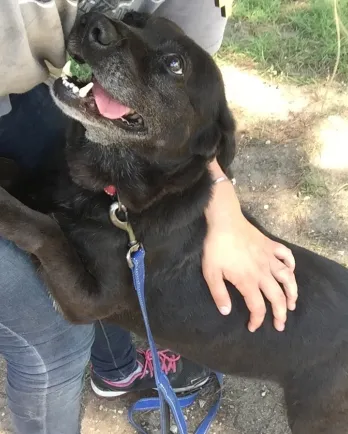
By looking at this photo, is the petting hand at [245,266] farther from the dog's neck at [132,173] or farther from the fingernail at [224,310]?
the dog's neck at [132,173]

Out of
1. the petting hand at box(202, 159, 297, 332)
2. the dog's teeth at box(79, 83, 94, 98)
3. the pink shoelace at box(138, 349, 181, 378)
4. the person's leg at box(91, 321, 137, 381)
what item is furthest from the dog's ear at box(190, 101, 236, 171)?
the pink shoelace at box(138, 349, 181, 378)

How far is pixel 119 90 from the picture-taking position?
1.96 meters

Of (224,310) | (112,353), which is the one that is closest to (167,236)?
(224,310)

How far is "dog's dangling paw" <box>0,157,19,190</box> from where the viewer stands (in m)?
2.15

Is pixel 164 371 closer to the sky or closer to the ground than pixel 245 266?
closer to the ground

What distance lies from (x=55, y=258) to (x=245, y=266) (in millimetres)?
632

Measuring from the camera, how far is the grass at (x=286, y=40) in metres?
4.15

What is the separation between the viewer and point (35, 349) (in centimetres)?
199

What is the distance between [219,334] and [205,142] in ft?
2.24

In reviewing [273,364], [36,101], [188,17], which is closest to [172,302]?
[273,364]

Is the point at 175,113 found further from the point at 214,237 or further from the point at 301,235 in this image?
the point at 301,235

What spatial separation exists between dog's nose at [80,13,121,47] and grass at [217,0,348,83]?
2391 mm

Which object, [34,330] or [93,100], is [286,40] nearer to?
[93,100]

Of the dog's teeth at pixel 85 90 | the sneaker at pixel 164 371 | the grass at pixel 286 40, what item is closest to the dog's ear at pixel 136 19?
the dog's teeth at pixel 85 90
